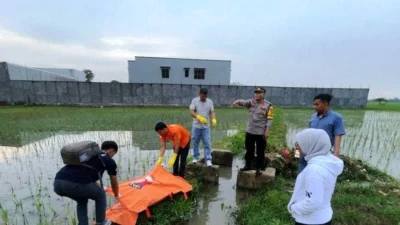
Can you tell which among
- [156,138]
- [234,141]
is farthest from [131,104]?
[234,141]

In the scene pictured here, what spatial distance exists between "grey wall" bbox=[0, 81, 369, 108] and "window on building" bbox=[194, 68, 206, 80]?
7.48 m

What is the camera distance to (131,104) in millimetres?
22375

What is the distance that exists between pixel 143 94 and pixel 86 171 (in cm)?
2044

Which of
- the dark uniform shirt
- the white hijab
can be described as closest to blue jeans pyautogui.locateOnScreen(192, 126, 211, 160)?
the dark uniform shirt

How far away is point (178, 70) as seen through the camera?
99.4ft

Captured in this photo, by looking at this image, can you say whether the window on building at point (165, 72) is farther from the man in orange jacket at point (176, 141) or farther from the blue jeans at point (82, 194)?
the blue jeans at point (82, 194)

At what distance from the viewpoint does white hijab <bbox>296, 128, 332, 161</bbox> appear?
1.67m

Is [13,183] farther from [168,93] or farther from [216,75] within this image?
[216,75]

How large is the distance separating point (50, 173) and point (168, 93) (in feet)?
59.0

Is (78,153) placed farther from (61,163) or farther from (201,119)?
(61,163)

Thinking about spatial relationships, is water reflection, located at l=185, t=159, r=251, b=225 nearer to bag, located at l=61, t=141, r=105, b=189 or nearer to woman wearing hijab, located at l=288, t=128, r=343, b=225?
bag, located at l=61, t=141, r=105, b=189

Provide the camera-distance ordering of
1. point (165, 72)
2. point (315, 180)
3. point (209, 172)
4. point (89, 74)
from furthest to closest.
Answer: point (89, 74)
point (165, 72)
point (209, 172)
point (315, 180)

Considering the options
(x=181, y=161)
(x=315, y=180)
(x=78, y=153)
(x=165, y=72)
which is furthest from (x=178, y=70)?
(x=315, y=180)

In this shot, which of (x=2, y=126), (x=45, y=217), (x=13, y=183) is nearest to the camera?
(x=45, y=217)
